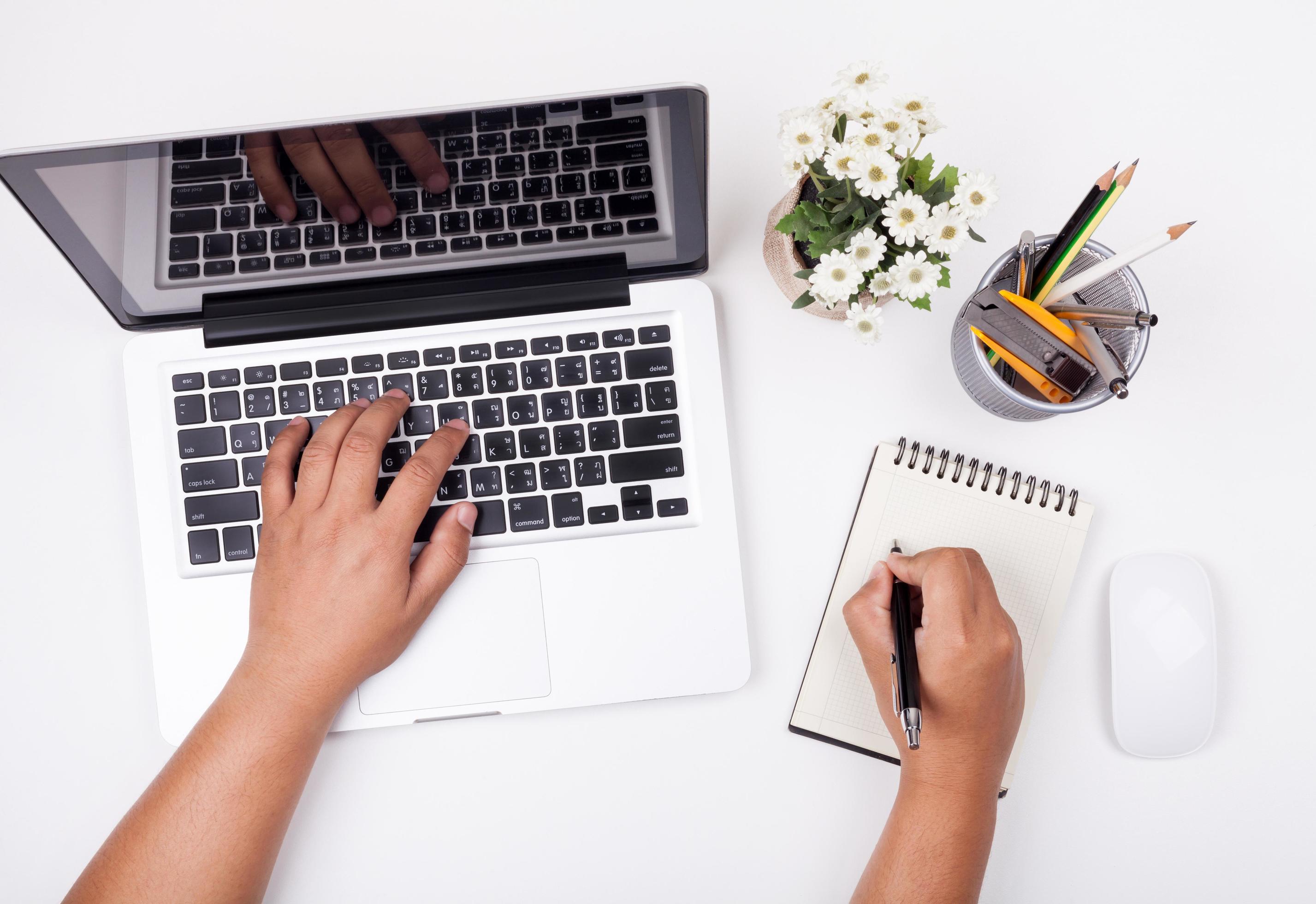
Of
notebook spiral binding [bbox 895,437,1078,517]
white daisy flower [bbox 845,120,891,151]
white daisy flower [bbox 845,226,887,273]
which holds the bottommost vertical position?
notebook spiral binding [bbox 895,437,1078,517]

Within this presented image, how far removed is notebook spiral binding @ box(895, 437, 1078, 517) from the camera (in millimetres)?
822

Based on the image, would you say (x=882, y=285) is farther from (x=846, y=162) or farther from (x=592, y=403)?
(x=592, y=403)

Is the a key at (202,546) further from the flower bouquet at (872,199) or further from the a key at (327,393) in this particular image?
the flower bouquet at (872,199)

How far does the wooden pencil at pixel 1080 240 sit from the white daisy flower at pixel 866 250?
0.16 meters

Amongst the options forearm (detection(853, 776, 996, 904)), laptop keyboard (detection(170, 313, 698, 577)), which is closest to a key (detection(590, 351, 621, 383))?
laptop keyboard (detection(170, 313, 698, 577))

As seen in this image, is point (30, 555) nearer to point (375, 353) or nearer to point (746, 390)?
point (375, 353)

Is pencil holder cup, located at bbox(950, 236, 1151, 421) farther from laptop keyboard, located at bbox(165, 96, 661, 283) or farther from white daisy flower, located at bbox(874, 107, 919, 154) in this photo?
laptop keyboard, located at bbox(165, 96, 661, 283)

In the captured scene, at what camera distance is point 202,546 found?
79 centimetres

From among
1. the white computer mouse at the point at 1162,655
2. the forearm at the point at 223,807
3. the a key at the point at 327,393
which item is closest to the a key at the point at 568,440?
the a key at the point at 327,393

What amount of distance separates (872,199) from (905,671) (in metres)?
0.41

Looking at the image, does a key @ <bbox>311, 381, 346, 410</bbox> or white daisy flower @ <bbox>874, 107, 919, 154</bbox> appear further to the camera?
a key @ <bbox>311, 381, 346, 410</bbox>

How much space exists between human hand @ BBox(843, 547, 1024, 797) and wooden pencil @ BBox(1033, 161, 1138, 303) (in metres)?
0.25

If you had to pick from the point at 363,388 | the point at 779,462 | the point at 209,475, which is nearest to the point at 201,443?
the point at 209,475

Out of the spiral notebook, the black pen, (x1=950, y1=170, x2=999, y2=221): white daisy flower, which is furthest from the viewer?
the spiral notebook
